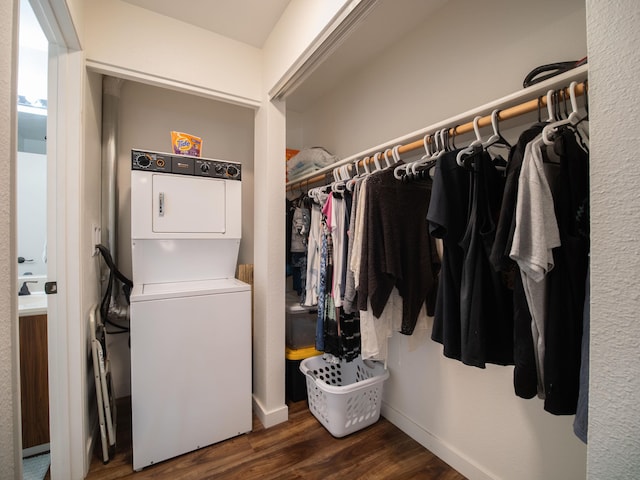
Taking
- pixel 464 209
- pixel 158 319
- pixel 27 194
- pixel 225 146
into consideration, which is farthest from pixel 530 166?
pixel 27 194

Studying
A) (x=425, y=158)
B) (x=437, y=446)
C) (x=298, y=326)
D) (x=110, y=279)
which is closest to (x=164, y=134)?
(x=110, y=279)

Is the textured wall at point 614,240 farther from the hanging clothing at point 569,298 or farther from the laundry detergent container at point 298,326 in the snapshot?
the laundry detergent container at point 298,326

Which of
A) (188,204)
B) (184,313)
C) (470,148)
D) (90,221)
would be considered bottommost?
(184,313)

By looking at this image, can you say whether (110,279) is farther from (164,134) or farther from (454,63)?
(454,63)

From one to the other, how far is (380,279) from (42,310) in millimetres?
1797

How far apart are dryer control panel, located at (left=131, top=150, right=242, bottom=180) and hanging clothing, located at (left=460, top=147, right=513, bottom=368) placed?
1.42m

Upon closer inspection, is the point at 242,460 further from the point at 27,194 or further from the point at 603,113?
the point at 27,194

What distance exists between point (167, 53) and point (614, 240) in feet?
6.94

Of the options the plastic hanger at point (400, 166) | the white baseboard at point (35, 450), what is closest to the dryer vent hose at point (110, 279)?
the white baseboard at point (35, 450)

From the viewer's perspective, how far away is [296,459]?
153 centimetres

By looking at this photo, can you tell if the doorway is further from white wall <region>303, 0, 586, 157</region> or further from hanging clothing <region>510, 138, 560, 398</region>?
hanging clothing <region>510, 138, 560, 398</region>

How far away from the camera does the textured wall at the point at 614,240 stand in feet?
1.39


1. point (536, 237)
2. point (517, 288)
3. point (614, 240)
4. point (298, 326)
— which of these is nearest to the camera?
point (614, 240)

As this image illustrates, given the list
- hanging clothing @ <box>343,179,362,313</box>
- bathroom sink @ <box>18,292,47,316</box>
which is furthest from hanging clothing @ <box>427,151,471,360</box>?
bathroom sink @ <box>18,292,47,316</box>
